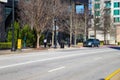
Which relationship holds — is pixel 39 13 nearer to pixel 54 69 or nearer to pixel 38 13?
pixel 38 13

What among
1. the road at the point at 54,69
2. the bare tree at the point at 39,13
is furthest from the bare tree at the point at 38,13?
the road at the point at 54,69

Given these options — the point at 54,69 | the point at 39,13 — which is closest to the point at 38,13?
the point at 39,13

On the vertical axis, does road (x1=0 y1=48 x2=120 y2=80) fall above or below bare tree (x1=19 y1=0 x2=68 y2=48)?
below

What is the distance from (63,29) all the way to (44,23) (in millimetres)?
22002

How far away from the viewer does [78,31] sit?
68750mm

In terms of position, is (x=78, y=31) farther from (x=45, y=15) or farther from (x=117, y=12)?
(x=117, y=12)

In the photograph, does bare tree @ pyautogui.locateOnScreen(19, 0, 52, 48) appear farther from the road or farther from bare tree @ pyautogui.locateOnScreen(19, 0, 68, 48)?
the road

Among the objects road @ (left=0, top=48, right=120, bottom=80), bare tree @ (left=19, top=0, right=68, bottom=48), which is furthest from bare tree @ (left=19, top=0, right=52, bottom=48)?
road @ (left=0, top=48, right=120, bottom=80)

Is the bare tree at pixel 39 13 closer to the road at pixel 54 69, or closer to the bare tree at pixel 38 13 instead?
the bare tree at pixel 38 13

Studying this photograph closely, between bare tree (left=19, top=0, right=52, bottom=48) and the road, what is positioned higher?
bare tree (left=19, top=0, right=52, bottom=48)

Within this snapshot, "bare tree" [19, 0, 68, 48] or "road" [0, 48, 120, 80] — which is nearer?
"road" [0, 48, 120, 80]

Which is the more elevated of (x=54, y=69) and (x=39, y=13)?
(x=39, y=13)

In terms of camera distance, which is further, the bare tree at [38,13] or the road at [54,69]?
the bare tree at [38,13]

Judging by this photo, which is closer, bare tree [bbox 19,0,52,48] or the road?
the road
